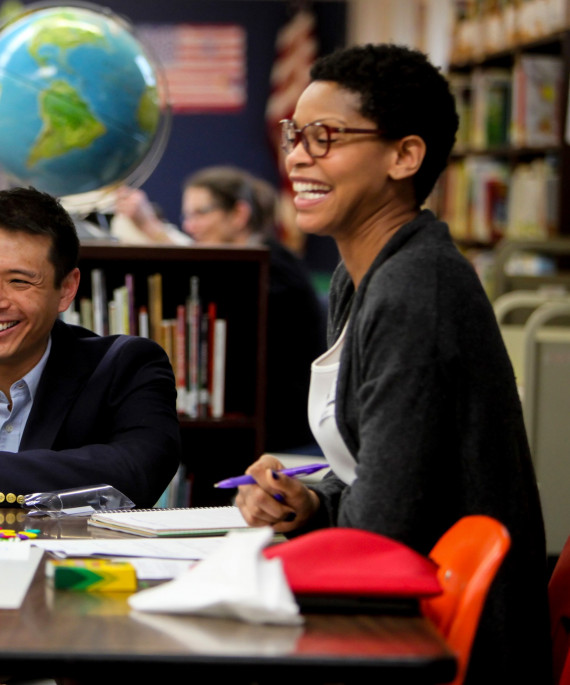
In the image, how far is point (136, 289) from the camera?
296cm

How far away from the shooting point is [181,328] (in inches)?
115

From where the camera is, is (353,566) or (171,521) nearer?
(353,566)

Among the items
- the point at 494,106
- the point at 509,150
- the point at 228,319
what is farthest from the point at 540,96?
the point at 228,319

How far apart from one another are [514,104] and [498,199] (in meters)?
0.52

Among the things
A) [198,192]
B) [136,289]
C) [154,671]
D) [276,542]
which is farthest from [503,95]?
[154,671]

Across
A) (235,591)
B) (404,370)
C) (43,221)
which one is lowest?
(235,591)

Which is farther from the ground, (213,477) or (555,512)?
(213,477)

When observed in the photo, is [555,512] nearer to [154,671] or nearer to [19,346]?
[19,346]

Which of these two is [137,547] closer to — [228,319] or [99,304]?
[99,304]

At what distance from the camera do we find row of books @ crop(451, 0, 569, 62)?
4816 millimetres

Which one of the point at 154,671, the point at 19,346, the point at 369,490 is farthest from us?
the point at 19,346

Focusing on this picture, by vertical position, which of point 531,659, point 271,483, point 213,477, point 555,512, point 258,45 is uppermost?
point 258,45

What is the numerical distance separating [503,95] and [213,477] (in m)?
3.21

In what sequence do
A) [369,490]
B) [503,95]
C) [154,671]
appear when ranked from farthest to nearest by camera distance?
[503,95], [369,490], [154,671]
